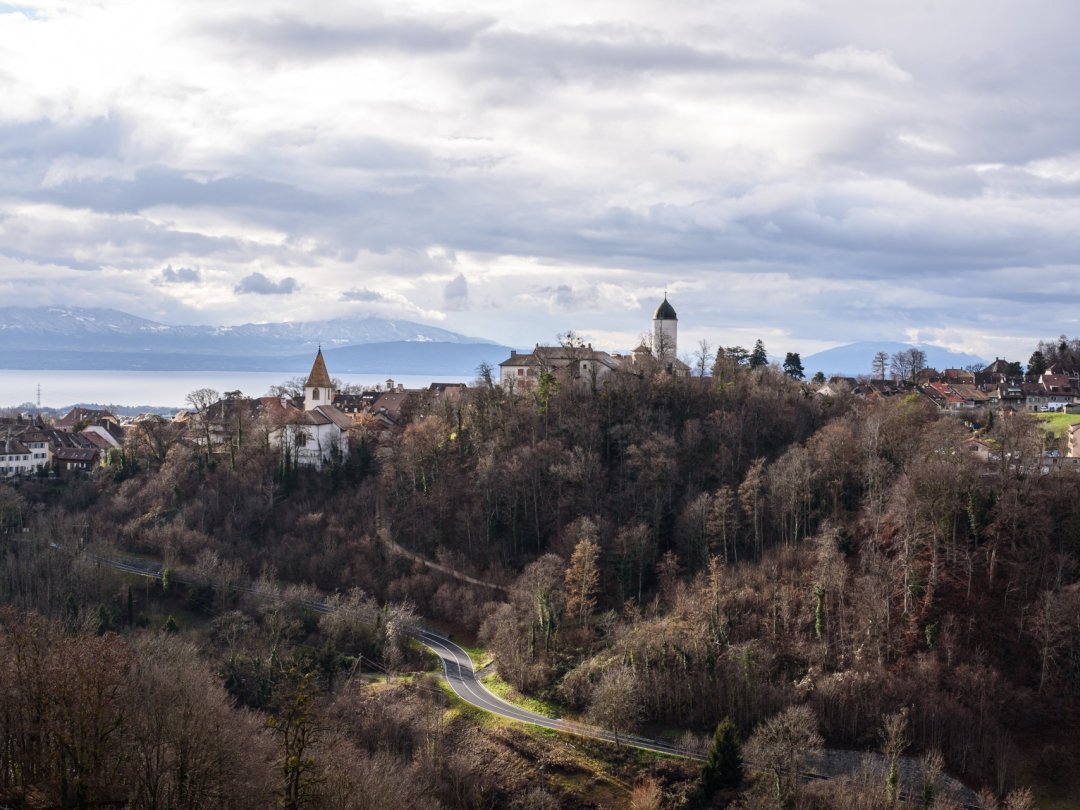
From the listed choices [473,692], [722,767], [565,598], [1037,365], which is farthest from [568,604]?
[1037,365]

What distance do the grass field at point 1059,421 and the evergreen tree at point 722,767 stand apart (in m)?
43.0

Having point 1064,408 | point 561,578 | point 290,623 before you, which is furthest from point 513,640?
point 1064,408

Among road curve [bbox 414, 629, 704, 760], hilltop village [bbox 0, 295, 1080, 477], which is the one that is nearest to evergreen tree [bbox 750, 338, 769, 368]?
hilltop village [bbox 0, 295, 1080, 477]

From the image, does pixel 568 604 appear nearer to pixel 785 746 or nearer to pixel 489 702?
pixel 489 702

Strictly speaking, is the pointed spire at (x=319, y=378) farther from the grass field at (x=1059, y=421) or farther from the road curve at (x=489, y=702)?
the grass field at (x=1059, y=421)

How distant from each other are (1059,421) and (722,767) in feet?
174

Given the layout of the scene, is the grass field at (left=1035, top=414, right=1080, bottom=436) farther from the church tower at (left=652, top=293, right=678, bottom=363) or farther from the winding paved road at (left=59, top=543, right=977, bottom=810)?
the winding paved road at (left=59, top=543, right=977, bottom=810)

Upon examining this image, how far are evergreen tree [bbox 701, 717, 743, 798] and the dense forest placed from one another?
0.48 meters

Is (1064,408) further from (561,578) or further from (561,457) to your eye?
(561,578)

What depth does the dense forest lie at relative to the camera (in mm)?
34906

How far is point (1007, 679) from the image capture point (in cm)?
4525

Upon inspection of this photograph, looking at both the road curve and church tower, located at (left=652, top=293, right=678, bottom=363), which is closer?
the road curve

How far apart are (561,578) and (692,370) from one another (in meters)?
28.4

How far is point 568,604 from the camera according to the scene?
186ft
